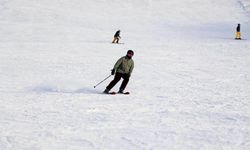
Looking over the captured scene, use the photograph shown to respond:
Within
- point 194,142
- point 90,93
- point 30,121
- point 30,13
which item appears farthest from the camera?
point 30,13

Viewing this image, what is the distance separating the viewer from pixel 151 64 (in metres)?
16.5

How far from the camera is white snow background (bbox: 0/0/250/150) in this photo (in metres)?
5.80

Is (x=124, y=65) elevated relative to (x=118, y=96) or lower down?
elevated

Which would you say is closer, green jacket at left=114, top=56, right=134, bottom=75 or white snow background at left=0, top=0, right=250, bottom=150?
white snow background at left=0, top=0, right=250, bottom=150

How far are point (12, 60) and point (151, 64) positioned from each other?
225 inches

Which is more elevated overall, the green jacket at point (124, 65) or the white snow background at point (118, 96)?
the green jacket at point (124, 65)

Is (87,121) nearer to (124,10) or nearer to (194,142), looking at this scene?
(194,142)

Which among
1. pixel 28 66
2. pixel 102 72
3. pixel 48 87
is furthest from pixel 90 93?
pixel 28 66

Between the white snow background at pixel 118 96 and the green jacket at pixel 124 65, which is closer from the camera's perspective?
the white snow background at pixel 118 96

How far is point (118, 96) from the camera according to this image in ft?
31.4

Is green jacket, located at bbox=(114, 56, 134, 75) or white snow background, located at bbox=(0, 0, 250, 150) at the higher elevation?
green jacket, located at bbox=(114, 56, 134, 75)

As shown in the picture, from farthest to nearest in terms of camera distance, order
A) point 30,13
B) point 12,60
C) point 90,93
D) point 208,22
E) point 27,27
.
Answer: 1. point 208,22
2. point 30,13
3. point 27,27
4. point 12,60
5. point 90,93

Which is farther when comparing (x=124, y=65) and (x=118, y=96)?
(x=124, y=65)

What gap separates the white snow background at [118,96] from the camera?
580 centimetres
